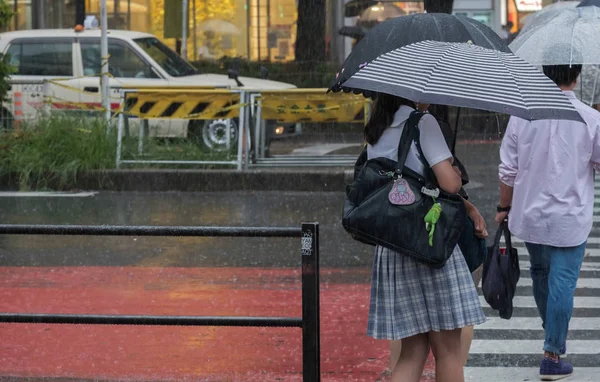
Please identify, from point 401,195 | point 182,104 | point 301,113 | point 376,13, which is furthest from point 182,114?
point 376,13

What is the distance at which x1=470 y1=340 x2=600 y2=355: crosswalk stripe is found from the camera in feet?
20.8

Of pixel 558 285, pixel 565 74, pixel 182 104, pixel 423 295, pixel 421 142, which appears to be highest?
pixel 565 74

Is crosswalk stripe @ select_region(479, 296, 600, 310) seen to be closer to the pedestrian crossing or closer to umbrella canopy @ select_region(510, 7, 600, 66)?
the pedestrian crossing

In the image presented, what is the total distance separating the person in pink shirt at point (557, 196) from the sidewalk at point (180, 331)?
2.76 ft

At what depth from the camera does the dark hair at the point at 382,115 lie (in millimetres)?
4215

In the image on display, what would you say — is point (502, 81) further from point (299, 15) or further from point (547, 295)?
point (299, 15)

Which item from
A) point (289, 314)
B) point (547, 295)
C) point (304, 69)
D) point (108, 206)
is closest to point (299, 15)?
point (304, 69)

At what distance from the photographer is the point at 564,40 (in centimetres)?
573

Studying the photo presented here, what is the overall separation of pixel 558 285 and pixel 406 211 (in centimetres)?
176

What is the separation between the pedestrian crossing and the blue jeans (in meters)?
0.32

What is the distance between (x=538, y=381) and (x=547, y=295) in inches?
18.1

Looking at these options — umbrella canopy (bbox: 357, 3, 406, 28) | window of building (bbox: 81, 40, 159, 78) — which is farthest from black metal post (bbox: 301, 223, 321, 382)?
umbrella canopy (bbox: 357, 3, 406, 28)

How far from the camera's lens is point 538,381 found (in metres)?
5.71

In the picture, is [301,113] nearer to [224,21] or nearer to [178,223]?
[178,223]
